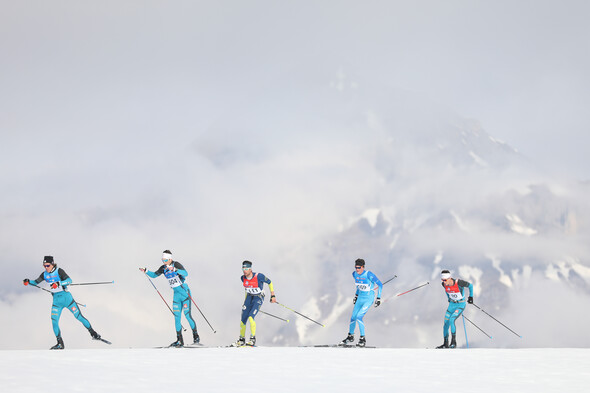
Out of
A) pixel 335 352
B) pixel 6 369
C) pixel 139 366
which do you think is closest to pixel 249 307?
pixel 335 352

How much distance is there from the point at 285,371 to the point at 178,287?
30.4 ft

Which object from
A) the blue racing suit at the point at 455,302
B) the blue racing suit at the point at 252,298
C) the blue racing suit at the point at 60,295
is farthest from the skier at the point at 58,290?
the blue racing suit at the point at 455,302

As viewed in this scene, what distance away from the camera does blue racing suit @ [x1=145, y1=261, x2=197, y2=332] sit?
23.5 meters

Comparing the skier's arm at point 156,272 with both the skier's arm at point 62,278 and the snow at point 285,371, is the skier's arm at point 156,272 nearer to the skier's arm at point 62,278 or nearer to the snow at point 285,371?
the skier's arm at point 62,278

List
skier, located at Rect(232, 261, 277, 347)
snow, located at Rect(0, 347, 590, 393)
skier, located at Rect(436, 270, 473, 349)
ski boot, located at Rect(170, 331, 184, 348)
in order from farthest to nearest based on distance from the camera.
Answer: skier, located at Rect(436, 270, 473, 349)
skier, located at Rect(232, 261, 277, 347)
ski boot, located at Rect(170, 331, 184, 348)
snow, located at Rect(0, 347, 590, 393)

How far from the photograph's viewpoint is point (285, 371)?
598 inches

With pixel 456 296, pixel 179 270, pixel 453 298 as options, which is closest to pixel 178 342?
pixel 179 270

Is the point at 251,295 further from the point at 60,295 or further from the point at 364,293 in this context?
the point at 60,295

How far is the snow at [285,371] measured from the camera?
1296 centimetres

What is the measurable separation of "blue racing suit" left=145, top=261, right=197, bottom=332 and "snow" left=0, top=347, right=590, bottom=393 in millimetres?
3621

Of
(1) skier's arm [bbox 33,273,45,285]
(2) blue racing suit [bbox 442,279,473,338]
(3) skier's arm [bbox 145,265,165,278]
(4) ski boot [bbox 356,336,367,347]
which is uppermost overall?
(3) skier's arm [bbox 145,265,165,278]

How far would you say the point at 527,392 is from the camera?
43.1 feet

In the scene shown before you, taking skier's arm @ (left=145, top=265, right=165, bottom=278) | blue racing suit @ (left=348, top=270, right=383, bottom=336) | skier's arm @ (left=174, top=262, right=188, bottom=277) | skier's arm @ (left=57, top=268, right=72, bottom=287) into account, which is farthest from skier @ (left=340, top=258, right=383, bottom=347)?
skier's arm @ (left=57, top=268, right=72, bottom=287)

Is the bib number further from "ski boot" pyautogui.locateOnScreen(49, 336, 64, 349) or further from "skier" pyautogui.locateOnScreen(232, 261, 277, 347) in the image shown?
"ski boot" pyautogui.locateOnScreen(49, 336, 64, 349)
